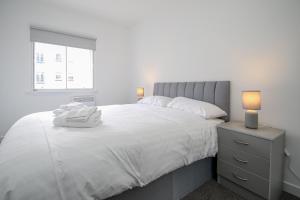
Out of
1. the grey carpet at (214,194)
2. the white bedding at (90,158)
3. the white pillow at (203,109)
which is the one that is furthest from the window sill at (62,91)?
the grey carpet at (214,194)

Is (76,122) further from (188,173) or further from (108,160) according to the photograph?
(188,173)

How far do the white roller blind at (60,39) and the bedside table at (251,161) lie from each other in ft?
11.0

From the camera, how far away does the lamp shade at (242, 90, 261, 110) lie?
159 cm

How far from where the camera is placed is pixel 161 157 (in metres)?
1.26

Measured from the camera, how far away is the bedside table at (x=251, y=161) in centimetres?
136

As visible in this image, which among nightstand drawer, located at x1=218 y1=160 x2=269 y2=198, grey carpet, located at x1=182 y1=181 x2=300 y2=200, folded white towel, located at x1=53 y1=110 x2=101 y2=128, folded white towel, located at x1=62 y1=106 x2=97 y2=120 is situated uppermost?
folded white towel, located at x1=62 y1=106 x2=97 y2=120

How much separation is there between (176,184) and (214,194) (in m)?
0.45

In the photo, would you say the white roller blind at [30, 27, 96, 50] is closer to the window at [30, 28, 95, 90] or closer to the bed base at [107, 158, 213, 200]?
the window at [30, 28, 95, 90]

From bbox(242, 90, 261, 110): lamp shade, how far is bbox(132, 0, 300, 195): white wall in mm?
290

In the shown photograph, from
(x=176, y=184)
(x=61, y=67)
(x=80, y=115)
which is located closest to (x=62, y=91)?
(x=61, y=67)

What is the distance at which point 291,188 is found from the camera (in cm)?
160

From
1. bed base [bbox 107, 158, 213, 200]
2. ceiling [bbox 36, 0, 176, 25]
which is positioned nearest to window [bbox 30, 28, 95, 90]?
ceiling [bbox 36, 0, 176, 25]

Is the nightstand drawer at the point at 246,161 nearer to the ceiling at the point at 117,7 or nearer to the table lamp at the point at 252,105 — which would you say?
the table lamp at the point at 252,105

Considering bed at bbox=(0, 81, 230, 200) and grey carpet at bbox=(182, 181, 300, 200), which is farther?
grey carpet at bbox=(182, 181, 300, 200)
